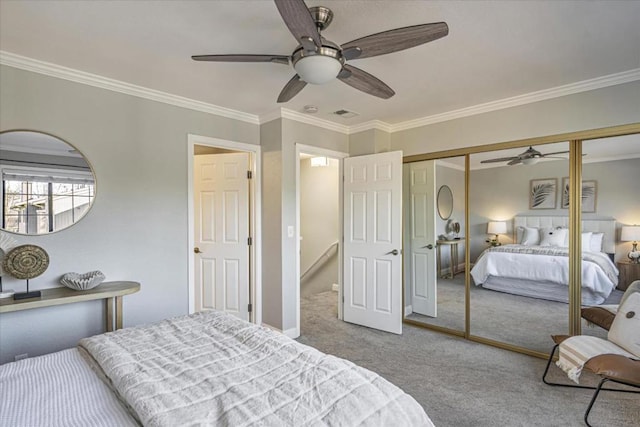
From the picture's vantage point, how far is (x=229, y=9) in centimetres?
184

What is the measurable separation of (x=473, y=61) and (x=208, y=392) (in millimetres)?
2622

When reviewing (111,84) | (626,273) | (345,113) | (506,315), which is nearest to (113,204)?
(111,84)

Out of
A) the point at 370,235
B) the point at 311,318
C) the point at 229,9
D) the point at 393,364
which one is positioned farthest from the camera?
the point at 311,318

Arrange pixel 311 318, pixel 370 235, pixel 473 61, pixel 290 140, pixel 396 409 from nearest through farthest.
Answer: pixel 396 409 → pixel 473 61 → pixel 290 140 → pixel 370 235 → pixel 311 318

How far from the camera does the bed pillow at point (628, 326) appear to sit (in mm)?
2213

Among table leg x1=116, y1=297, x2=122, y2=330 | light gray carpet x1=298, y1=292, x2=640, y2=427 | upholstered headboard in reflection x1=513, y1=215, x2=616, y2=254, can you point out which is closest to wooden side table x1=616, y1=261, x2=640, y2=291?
upholstered headboard in reflection x1=513, y1=215, x2=616, y2=254

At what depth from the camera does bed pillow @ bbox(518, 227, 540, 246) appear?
3119 millimetres

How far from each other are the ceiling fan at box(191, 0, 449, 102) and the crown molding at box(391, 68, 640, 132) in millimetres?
1873

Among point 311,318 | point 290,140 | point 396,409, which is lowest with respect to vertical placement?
point 311,318

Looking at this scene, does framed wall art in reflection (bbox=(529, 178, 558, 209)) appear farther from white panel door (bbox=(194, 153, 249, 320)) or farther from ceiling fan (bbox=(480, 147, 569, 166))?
white panel door (bbox=(194, 153, 249, 320))

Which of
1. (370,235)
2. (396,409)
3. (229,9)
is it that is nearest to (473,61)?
(229,9)

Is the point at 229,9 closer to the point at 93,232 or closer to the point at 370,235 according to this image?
the point at 93,232

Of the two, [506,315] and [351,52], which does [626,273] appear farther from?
[351,52]

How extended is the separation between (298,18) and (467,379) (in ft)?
8.99
